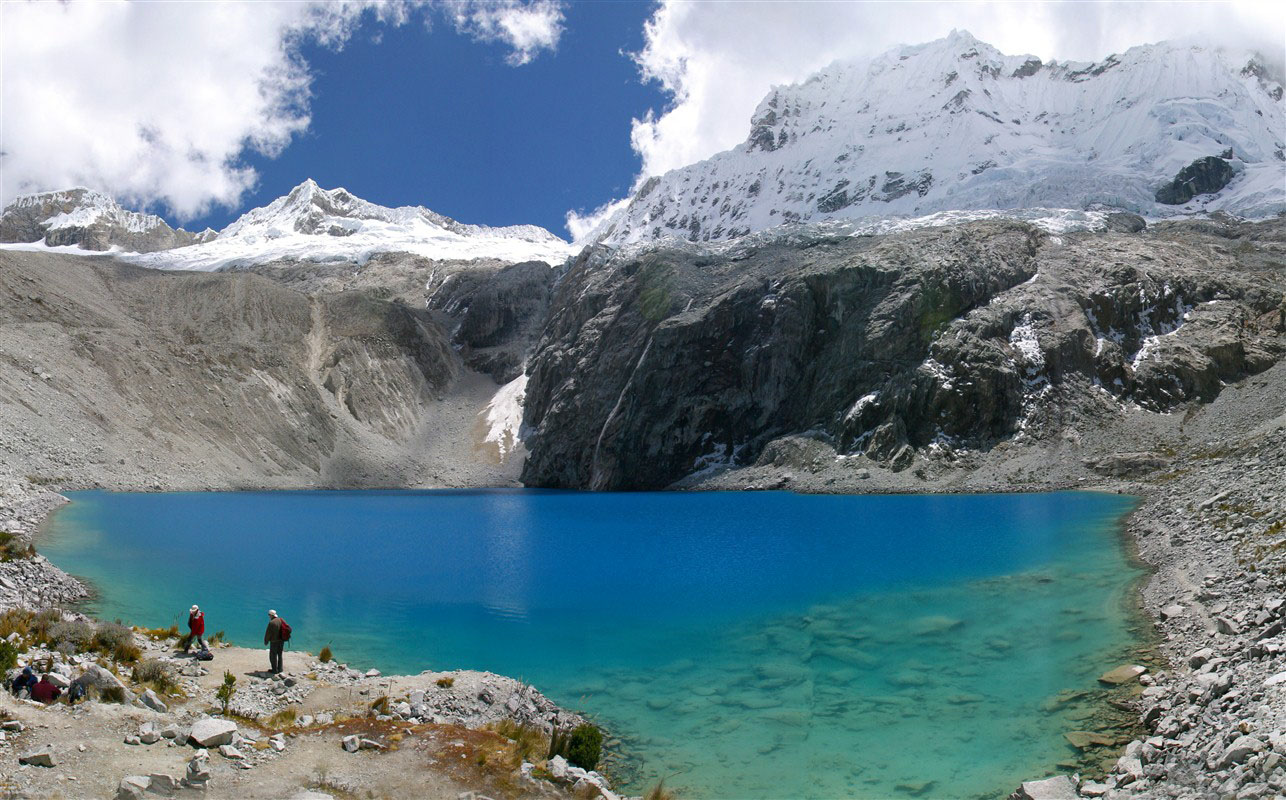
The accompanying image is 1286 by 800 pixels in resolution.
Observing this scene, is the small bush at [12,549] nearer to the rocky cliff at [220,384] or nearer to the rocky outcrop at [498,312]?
the rocky cliff at [220,384]

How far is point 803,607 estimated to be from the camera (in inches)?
1187

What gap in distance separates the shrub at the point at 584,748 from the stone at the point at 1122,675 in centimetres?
1224

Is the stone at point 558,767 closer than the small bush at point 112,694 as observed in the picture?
Yes

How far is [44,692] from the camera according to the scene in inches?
580

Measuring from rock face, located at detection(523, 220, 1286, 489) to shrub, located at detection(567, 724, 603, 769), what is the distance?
251 ft

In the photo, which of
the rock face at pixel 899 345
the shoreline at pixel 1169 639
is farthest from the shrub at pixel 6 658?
the rock face at pixel 899 345

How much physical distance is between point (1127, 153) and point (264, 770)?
8116 inches

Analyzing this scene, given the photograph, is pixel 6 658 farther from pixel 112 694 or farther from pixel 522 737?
pixel 522 737

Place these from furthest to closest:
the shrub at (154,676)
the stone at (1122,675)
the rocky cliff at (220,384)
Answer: the rocky cliff at (220,384) < the stone at (1122,675) < the shrub at (154,676)

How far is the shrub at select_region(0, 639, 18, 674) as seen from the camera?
49.7 feet

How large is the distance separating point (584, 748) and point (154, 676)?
986cm

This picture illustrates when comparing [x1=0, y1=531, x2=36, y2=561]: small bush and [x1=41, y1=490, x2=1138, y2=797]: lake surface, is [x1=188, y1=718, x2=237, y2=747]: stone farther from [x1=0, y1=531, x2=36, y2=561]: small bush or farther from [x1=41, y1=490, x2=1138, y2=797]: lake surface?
[x1=0, y1=531, x2=36, y2=561]: small bush

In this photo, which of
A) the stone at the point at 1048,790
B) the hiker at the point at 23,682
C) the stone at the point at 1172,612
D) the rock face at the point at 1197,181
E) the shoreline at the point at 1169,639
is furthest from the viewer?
the rock face at the point at 1197,181

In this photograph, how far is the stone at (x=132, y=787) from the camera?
11099 millimetres
